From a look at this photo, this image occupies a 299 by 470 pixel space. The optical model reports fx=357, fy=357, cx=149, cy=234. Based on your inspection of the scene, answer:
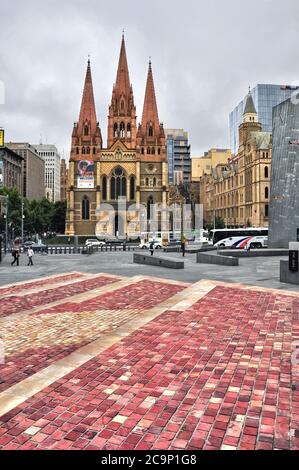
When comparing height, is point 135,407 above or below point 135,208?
below

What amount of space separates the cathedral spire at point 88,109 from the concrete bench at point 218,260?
48569 mm

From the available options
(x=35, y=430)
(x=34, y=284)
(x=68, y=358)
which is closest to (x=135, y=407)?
(x=35, y=430)

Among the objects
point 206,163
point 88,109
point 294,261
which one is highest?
point 206,163

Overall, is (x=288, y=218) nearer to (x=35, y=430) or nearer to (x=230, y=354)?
(x=230, y=354)

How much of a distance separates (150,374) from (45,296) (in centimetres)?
688

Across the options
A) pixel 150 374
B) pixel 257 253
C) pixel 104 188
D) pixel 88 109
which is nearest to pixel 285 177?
pixel 257 253

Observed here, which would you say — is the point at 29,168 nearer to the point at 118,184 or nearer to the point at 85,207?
the point at 85,207

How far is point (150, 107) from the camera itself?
64188 millimetres

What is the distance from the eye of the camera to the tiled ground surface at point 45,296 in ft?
32.4

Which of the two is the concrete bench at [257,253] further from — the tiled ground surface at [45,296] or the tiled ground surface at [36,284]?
the tiled ground surface at [45,296]

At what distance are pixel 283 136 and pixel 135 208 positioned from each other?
4054 centimetres

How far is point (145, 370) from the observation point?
217 inches

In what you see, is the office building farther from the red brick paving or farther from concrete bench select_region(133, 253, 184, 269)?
the red brick paving

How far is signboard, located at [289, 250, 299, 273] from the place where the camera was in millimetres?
13067
